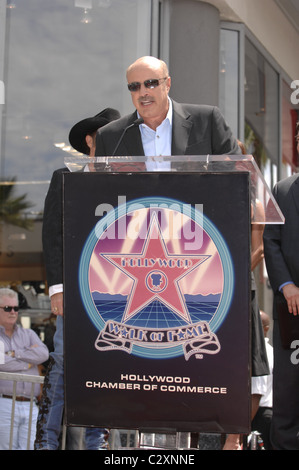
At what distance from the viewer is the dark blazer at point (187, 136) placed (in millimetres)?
2979

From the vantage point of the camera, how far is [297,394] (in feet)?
10.8

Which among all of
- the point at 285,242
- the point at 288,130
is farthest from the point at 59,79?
the point at 288,130

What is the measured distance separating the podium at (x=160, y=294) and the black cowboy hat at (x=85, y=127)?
1.81 m

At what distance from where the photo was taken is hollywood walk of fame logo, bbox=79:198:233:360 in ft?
7.45

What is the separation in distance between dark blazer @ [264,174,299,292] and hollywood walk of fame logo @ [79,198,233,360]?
3.84 feet

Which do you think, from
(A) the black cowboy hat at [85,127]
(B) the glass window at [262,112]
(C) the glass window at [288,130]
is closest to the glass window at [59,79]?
(A) the black cowboy hat at [85,127]

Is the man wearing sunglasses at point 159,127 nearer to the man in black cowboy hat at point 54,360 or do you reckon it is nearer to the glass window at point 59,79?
the man in black cowboy hat at point 54,360

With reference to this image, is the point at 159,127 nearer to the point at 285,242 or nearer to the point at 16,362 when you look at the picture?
the point at 285,242

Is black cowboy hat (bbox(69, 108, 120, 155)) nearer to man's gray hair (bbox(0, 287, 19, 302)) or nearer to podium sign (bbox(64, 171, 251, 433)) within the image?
podium sign (bbox(64, 171, 251, 433))

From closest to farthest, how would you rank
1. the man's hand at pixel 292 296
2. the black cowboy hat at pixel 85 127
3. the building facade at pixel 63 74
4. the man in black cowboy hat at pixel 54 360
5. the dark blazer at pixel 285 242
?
the man in black cowboy hat at pixel 54 360
the man's hand at pixel 292 296
the dark blazer at pixel 285 242
the black cowboy hat at pixel 85 127
the building facade at pixel 63 74

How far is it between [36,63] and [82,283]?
14.4 feet

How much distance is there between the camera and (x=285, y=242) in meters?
3.46
